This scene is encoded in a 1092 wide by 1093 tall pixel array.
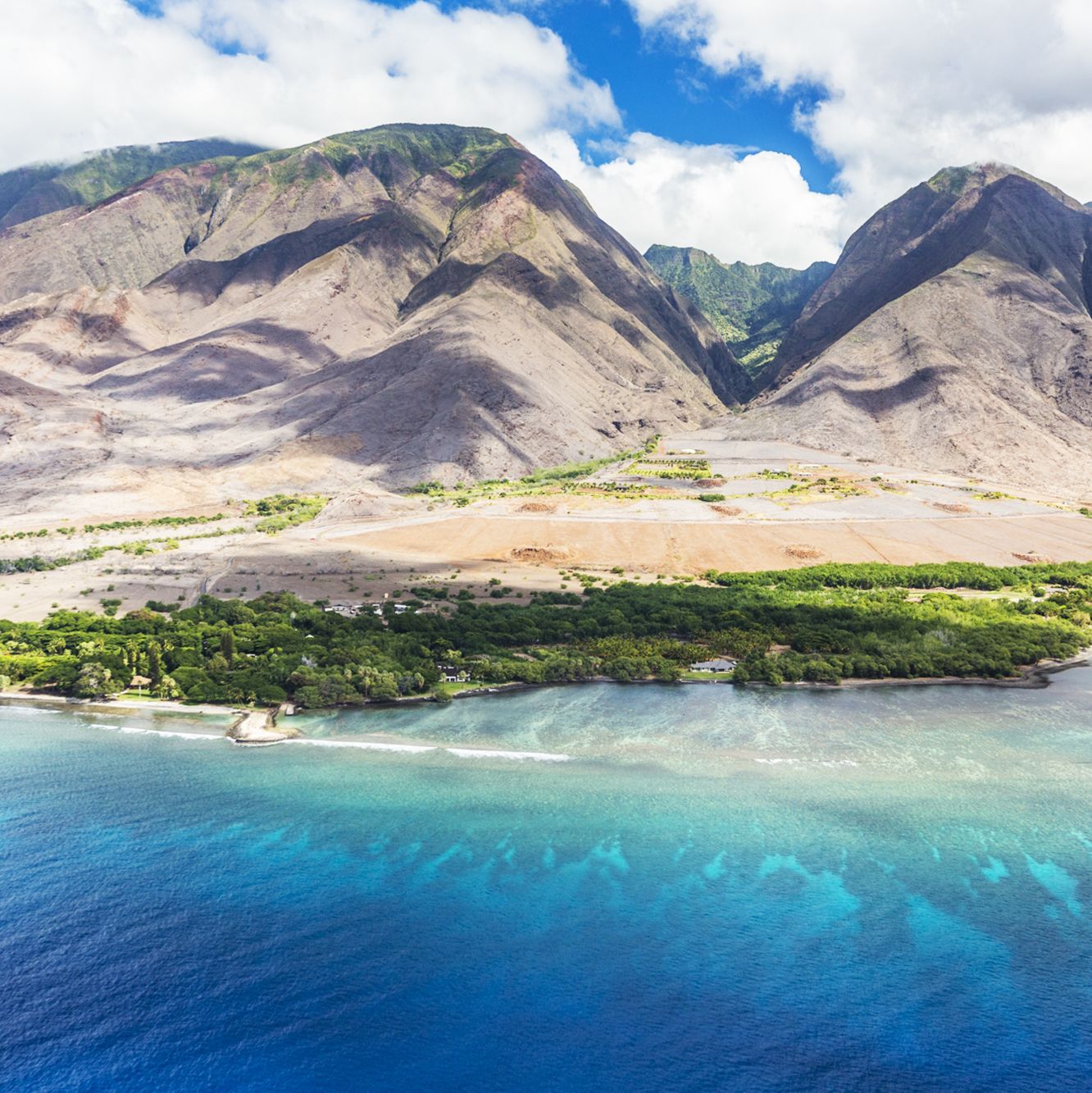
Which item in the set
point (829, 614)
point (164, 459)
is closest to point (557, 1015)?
point (829, 614)

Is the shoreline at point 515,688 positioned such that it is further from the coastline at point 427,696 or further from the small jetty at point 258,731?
the small jetty at point 258,731

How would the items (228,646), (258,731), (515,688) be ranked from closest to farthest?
(258,731)
(515,688)
(228,646)

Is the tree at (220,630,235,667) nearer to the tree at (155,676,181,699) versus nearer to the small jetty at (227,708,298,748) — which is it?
the tree at (155,676,181,699)

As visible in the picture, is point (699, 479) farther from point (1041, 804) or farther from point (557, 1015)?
point (557, 1015)

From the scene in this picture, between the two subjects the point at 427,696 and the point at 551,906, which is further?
the point at 427,696

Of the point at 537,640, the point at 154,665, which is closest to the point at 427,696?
the point at 537,640

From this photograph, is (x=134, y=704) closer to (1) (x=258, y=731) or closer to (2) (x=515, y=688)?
(1) (x=258, y=731)
